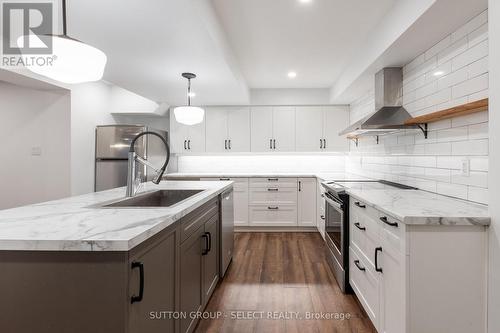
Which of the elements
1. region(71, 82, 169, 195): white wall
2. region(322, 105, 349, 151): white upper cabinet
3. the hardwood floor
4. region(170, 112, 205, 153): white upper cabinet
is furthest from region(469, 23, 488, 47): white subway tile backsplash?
region(71, 82, 169, 195): white wall

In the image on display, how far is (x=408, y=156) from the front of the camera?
266cm

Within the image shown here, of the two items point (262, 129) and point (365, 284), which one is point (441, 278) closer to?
point (365, 284)

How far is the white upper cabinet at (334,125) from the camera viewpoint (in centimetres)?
477

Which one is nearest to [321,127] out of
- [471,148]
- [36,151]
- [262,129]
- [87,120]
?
[262,129]

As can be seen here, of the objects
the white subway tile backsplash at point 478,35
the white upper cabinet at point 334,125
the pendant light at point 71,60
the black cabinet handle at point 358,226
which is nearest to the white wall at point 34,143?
the pendant light at point 71,60

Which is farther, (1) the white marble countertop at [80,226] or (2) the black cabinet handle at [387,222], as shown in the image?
(2) the black cabinet handle at [387,222]

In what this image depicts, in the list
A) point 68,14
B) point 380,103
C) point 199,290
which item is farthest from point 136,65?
point 380,103

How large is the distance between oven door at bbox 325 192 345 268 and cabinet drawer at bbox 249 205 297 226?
54.2 inches

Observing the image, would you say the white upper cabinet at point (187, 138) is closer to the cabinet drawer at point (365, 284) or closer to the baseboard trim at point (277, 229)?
the baseboard trim at point (277, 229)

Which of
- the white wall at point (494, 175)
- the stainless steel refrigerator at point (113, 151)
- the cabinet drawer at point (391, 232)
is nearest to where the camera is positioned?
the white wall at point (494, 175)

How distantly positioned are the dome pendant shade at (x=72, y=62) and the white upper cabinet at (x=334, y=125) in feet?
13.5

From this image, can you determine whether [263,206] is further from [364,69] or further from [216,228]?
[364,69]

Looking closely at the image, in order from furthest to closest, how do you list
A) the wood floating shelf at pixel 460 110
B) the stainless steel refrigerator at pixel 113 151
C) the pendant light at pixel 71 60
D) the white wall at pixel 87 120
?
the stainless steel refrigerator at pixel 113 151 → the white wall at pixel 87 120 → the wood floating shelf at pixel 460 110 → the pendant light at pixel 71 60

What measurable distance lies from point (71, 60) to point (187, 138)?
12.3 feet
